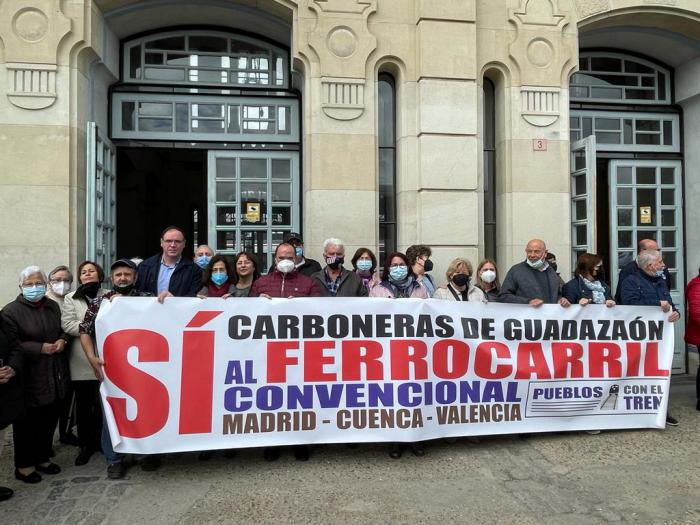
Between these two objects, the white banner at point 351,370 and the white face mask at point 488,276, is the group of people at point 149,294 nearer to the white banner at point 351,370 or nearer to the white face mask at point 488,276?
the white face mask at point 488,276

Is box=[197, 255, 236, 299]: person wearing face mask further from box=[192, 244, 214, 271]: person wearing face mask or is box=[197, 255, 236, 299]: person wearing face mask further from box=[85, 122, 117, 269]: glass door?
box=[85, 122, 117, 269]: glass door

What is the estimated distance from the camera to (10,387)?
12.2ft

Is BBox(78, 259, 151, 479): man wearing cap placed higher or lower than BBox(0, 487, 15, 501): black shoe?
higher

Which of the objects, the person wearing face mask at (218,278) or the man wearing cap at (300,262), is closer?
the person wearing face mask at (218,278)

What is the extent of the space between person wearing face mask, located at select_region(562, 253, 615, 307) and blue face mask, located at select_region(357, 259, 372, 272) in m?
2.04

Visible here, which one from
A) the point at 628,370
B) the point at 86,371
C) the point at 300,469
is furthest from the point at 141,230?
the point at 628,370

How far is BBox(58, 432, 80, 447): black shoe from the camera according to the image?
4.77m

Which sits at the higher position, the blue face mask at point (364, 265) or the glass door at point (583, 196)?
the glass door at point (583, 196)

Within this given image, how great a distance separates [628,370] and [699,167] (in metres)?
4.81

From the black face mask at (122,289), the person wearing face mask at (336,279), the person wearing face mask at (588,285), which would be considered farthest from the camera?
the person wearing face mask at (588,285)

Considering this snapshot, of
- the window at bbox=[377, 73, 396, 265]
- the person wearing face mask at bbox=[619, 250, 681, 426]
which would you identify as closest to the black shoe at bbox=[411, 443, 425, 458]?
the person wearing face mask at bbox=[619, 250, 681, 426]

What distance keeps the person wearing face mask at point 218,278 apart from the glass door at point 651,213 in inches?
236

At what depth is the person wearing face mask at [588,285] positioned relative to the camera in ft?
17.1

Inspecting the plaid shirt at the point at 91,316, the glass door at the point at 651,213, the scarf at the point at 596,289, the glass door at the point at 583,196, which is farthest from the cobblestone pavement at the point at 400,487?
the glass door at the point at 651,213
